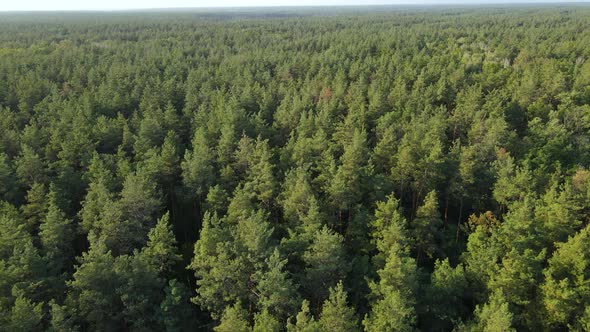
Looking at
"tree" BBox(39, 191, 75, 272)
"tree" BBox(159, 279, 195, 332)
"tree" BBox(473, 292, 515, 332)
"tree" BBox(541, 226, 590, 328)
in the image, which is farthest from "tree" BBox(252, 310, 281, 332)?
"tree" BBox(39, 191, 75, 272)

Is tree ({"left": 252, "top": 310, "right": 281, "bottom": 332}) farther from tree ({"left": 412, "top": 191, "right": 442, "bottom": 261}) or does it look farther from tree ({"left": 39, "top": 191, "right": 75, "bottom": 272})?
tree ({"left": 39, "top": 191, "right": 75, "bottom": 272})

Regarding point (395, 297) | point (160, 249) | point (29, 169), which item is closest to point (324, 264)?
point (395, 297)

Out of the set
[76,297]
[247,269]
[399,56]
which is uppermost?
[399,56]

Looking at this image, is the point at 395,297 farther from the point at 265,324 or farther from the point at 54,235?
the point at 54,235

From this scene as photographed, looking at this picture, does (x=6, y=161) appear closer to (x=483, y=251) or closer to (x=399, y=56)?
(x=483, y=251)

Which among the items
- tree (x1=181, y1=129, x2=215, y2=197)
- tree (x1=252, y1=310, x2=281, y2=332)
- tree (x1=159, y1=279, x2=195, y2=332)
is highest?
tree (x1=181, y1=129, x2=215, y2=197)

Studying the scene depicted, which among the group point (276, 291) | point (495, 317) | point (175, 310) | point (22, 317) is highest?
point (495, 317)

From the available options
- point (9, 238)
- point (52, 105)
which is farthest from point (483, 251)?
point (52, 105)

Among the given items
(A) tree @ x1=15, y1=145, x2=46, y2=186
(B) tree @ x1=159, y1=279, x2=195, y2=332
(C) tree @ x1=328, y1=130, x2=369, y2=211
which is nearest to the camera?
(B) tree @ x1=159, y1=279, x2=195, y2=332

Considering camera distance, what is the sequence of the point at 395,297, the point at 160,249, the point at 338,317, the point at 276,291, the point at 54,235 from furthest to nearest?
the point at 54,235 < the point at 160,249 < the point at 276,291 < the point at 338,317 < the point at 395,297
